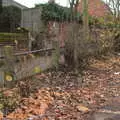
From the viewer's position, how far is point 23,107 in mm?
7074

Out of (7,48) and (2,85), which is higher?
(7,48)

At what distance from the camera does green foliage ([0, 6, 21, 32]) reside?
884 inches

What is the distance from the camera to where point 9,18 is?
23.3 m

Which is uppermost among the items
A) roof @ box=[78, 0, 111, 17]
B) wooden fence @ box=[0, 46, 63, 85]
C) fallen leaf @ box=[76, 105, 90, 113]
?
roof @ box=[78, 0, 111, 17]

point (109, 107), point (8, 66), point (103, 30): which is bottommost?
point (109, 107)

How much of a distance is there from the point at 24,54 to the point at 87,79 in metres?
2.43

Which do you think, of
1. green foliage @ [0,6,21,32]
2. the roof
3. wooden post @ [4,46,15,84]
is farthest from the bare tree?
wooden post @ [4,46,15,84]

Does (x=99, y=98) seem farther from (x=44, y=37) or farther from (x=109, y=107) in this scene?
(x=44, y=37)

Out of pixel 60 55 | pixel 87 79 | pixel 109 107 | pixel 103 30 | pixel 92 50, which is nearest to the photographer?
pixel 109 107

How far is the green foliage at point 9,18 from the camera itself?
2246 centimetres

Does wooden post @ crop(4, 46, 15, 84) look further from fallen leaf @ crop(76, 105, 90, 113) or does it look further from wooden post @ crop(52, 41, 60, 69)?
wooden post @ crop(52, 41, 60, 69)

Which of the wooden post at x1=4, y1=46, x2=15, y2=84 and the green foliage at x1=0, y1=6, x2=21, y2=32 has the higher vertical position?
the green foliage at x1=0, y1=6, x2=21, y2=32

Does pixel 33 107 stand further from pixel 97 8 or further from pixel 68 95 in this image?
pixel 97 8

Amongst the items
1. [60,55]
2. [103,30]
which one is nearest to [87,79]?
[60,55]
